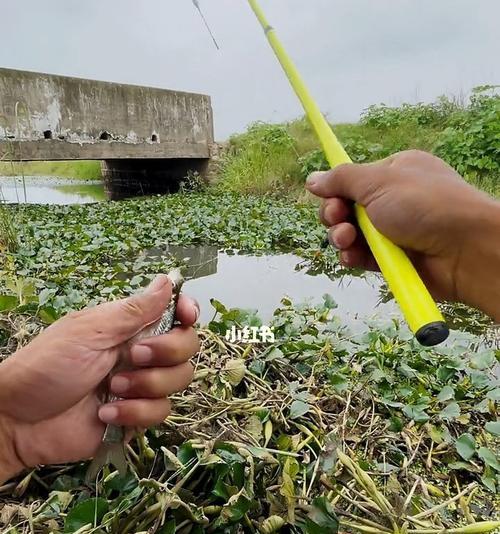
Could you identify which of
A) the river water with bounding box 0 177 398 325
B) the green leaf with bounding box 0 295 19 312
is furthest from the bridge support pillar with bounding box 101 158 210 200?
the green leaf with bounding box 0 295 19 312

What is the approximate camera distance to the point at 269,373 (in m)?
1.32

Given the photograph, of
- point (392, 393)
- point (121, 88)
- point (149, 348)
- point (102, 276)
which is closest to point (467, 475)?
point (392, 393)

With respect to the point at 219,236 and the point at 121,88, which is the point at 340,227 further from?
the point at 121,88

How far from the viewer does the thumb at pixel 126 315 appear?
855 millimetres

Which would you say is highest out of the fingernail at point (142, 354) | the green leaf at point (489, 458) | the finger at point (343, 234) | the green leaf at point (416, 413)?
the finger at point (343, 234)

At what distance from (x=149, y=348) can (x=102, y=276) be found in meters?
1.87

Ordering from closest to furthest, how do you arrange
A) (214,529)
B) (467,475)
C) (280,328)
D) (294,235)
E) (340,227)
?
(214,529) → (340,227) → (467,475) → (280,328) → (294,235)

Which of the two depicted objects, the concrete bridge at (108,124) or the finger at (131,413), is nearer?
the finger at (131,413)

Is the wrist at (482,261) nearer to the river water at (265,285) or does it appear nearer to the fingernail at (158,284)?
the fingernail at (158,284)

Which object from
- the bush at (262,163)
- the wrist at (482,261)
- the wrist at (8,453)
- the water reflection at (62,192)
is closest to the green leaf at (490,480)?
the wrist at (482,261)

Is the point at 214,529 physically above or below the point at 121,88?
below

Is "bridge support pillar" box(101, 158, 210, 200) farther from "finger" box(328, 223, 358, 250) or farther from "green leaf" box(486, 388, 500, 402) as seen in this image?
"finger" box(328, 223, 358, 250)

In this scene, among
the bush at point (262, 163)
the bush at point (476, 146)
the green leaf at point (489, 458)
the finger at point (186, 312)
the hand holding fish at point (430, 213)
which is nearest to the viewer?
the hand holding fish at point (430, 213)

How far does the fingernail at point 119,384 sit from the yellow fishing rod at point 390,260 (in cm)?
46
